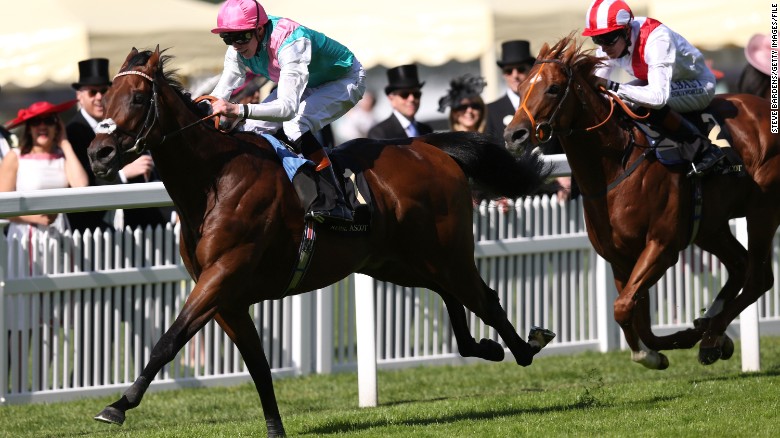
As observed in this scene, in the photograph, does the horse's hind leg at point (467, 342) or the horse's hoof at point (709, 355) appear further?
the horse's hoof at point (709, 355)

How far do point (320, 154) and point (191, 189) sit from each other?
731 millimetres

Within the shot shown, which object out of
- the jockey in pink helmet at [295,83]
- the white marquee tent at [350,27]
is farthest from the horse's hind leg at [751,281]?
the white marquee tent at [350,27]

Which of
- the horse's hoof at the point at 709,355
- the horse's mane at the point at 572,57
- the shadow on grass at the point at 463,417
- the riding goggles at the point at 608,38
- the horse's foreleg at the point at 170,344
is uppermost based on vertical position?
the riding goggles at the point at 608,38

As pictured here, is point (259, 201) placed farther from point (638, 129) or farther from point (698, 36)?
point (698, 36)

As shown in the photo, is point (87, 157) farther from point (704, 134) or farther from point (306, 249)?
point (704, 134)

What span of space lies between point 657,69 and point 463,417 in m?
2.12

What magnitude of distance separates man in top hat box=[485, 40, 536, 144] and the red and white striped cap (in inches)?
111

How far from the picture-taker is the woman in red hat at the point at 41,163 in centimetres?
886

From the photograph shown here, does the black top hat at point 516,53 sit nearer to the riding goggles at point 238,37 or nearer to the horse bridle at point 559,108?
the horse bridle at point 559,108

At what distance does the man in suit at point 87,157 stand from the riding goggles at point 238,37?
2605 millimetres

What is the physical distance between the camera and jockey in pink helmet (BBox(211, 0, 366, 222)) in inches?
247

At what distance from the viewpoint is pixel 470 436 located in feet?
A: 19.9

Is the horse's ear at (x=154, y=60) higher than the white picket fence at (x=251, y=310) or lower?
higher

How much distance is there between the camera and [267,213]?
20.4 ft
